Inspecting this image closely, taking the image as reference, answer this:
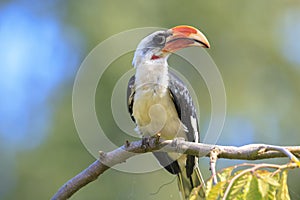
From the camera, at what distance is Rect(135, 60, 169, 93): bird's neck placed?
4172 mm

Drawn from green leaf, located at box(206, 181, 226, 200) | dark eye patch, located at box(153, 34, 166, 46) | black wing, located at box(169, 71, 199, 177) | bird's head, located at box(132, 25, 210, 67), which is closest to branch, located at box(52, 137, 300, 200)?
black wing, located at box(169, 71, 199, 177)

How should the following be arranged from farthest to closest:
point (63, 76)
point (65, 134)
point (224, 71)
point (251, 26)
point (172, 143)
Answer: point (251, 26)
point (224, 71)
point (63, 76)
point (65, 134)
point (172, 143)

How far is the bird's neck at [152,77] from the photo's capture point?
13.7 feet

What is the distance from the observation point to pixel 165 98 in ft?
13.6

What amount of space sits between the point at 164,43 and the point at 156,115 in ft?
1.83

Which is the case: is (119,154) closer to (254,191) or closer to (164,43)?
(164,43)

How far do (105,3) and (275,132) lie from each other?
380cm

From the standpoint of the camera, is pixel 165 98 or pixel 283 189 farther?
pixel 165 98

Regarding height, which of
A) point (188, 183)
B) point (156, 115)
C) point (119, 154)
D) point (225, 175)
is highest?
point (156, 115)

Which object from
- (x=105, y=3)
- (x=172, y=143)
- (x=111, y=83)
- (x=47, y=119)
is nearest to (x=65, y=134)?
(x=47, y=119)

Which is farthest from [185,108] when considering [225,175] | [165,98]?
[225,175]

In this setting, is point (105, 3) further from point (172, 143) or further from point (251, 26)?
point (172, 143)

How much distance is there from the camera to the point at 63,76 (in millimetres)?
10766

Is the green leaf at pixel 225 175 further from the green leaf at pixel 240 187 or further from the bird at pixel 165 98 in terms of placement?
the bird at pixel 165 98
